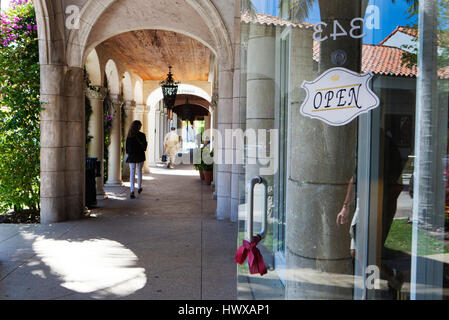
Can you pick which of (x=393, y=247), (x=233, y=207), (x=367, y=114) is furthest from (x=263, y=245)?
(x=233, y=207)

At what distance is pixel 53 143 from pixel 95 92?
3.03 meters

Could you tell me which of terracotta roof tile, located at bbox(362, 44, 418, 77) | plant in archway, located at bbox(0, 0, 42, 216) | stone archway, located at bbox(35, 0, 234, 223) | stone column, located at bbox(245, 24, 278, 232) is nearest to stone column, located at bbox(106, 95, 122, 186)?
stone archway, located at bbox(35, 0, 234, 223)

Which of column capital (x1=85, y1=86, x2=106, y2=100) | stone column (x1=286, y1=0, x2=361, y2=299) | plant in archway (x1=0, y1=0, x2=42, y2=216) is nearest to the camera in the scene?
stone column (x1=286, y1=0, x2=361, y2=299)

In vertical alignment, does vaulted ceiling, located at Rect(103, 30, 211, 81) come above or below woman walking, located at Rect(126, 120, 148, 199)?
above

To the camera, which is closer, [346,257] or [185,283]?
[346,257]

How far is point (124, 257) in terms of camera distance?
15.0 feet

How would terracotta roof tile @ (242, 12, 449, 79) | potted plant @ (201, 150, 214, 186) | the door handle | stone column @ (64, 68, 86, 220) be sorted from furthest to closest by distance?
potted plant @ (201, 150, 214, 186), stone column @ (64, 68, 86, 220), the door handle, terracotta roof tile @ (242, 12, 449, 79)

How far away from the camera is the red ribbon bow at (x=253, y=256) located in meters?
1.85

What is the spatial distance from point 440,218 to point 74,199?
6.39m

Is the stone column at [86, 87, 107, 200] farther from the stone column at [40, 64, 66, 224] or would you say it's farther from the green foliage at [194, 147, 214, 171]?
the green foliage at [194, 147, 214, 171]

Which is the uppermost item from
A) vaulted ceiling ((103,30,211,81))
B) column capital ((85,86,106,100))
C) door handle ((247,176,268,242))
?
vaulted ceiling ((103,30,211,81))

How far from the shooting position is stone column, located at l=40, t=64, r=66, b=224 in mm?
6418

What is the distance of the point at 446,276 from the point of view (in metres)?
1.25

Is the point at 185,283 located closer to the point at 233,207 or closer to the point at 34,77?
the point at 233,207
